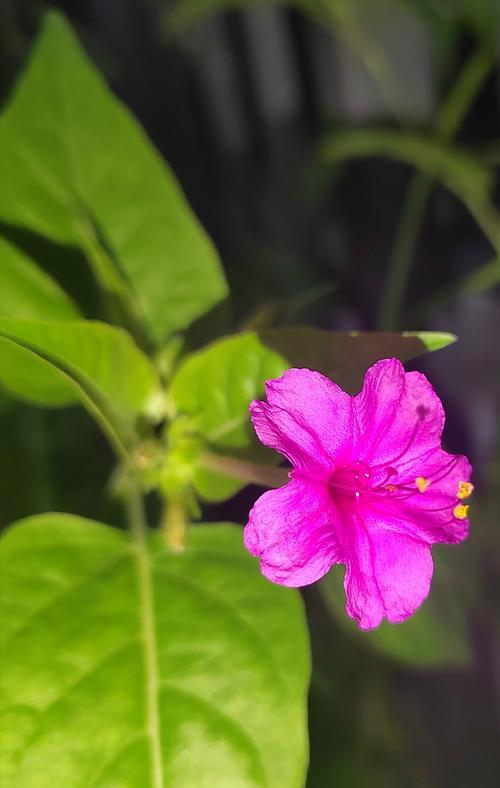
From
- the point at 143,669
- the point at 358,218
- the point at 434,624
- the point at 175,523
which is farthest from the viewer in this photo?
the point at 358,218

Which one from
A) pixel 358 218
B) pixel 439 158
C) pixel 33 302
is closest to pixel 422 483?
pixel 33 302

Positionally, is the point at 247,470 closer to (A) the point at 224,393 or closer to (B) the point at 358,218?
(A) the point at 224,393

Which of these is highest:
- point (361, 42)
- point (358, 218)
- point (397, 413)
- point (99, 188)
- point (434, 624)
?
point (361, 42)

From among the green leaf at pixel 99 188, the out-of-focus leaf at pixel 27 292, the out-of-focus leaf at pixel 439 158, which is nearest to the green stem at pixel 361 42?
the out-of-focus leaf at pixel 439 158

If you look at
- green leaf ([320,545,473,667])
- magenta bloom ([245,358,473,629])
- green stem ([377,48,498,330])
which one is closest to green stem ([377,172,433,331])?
green stem ([377,48,498,330])

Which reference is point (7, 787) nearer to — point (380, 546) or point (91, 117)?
point (380, 546)

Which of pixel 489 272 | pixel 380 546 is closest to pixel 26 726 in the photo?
pixel 380 546

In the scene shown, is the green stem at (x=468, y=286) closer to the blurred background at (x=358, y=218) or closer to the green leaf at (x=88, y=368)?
the blurred background at (x=358, y=218)
